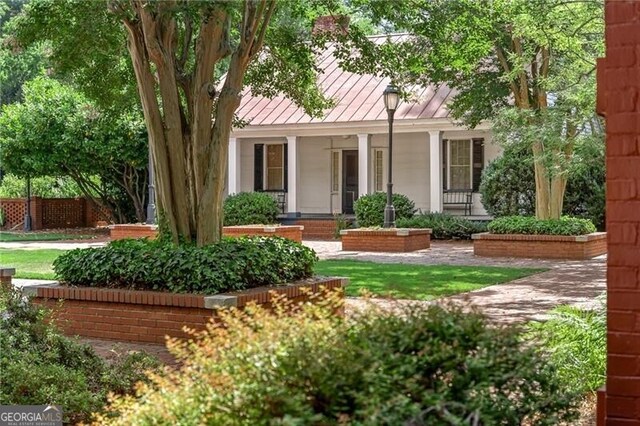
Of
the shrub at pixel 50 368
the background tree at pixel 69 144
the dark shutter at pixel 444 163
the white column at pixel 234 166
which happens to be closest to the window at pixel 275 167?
the white column at pixel 234 166

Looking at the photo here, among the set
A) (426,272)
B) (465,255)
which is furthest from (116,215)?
(426,272)

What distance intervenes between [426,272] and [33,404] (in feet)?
35.3

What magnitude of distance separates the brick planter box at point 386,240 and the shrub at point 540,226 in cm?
208

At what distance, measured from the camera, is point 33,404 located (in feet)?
18.1

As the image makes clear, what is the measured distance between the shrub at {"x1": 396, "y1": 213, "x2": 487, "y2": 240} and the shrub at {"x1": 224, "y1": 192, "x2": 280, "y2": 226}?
486 centimetres

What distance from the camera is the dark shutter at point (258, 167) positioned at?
3202cm

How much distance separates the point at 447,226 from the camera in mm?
25406

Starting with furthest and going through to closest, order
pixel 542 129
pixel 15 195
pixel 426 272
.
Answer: pixel 15 195
pixel 542 129
pixel 426 272

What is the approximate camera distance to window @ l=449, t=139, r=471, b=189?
28.9 metres

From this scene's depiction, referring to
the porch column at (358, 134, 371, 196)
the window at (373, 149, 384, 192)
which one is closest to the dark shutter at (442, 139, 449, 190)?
the window at (373, 149, 384, 192)

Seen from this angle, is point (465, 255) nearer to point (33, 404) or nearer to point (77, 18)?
point (77, 18)

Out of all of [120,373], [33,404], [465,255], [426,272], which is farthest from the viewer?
[465,255]

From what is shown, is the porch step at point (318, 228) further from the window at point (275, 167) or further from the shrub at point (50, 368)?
the shrub at point (50, 368)

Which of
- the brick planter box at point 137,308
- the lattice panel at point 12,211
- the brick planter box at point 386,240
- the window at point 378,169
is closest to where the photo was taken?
the brick planter box at point 137,308
